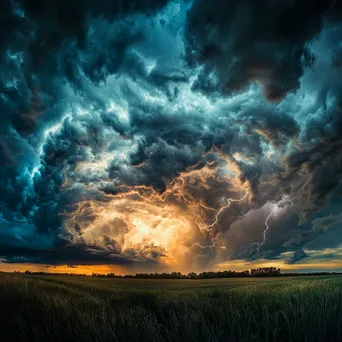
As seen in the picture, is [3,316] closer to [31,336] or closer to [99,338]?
[31,336]

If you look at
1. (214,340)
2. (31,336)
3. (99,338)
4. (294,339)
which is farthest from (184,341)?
(31,336)

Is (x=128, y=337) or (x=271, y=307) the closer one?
(x=128, y=337)

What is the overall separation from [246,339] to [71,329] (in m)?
1.99

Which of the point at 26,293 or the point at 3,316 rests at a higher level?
the point at 26,293

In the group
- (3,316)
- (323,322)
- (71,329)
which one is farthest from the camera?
(3,316)

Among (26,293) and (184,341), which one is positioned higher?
(26,293)

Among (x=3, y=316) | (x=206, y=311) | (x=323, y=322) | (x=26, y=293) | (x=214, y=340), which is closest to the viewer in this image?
(x=214, y=340)

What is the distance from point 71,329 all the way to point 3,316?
2.02m

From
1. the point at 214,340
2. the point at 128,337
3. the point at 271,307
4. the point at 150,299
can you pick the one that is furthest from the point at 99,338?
the point at 150,299

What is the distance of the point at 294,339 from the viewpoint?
2.41 metres

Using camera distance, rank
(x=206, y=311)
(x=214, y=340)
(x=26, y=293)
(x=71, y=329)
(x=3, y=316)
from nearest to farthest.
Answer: (x=214, y=340) < (x=71, y=329) < (x=206, y=311) < (x=3, y=316) < (x=26, y=293)

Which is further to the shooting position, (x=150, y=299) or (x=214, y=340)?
(x=150, y=299)

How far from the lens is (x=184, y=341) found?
2271mm

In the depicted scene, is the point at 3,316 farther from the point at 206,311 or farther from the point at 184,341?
the point at 184,341
